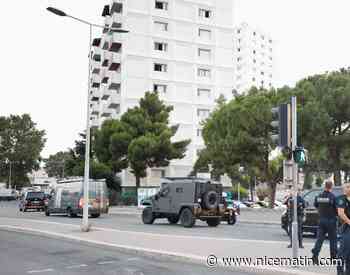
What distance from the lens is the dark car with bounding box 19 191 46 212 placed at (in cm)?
4662

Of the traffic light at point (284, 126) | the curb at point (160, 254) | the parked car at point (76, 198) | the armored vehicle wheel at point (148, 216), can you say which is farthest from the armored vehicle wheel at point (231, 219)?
the traffic light at point (284, 126)

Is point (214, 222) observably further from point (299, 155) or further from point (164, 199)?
point (299, 155)

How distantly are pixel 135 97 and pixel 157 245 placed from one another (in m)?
53.4

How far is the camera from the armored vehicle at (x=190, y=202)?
86.8 ft

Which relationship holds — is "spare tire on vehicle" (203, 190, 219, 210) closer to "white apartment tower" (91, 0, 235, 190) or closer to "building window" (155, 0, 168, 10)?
"white apartment tower" (91, 0, 235, 190)

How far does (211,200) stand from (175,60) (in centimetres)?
4602

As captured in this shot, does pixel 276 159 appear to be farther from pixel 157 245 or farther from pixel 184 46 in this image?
pixel 157 245

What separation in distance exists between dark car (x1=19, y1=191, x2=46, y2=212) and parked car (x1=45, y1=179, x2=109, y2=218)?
394 inches

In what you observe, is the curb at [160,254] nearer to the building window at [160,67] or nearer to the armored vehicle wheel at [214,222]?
the armored vehicle wheel at [214,222]

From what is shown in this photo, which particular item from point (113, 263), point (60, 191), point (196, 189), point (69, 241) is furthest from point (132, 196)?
point (113, 263)

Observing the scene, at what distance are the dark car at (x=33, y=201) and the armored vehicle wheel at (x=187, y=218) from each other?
77.1ft

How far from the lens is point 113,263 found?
12.7 m

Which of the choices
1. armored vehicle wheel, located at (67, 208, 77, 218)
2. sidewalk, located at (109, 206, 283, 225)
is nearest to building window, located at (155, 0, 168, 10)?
sidewalk, located at (109, 206, 283, 225)

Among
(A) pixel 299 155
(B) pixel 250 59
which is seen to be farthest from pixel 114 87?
(B) pixel 250 59
